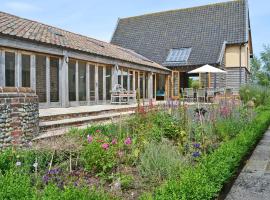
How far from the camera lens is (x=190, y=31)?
2508cm

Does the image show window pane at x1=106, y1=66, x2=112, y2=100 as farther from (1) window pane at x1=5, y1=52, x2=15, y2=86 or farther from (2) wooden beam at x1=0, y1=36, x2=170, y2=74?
(1) window pane at x1=5, y1=52, x2=15, y2=86

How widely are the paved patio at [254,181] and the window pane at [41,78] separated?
Answer: 24.8ft

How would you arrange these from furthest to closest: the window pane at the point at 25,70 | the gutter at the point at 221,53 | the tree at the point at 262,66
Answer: the tree at the point at 262,66 < the gutter at the point at 221,53 < the window pane at the point at 25,70

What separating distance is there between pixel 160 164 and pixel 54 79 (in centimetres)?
848

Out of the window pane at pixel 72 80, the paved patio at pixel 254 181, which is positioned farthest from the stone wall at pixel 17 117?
the window pane at pixel 72 80

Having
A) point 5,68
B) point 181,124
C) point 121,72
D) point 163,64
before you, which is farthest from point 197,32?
point 181,124

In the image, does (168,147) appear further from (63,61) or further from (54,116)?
(63,61)

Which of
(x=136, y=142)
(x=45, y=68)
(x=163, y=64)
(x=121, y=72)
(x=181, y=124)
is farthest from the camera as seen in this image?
(x=163, y=64)

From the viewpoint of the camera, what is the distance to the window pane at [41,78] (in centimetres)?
1099

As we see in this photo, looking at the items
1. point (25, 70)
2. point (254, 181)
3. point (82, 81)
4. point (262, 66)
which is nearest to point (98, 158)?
point (254, 181)

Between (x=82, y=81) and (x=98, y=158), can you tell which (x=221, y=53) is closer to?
(x=82, y=81)

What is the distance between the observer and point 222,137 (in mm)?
6898

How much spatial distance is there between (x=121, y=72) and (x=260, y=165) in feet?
39.1

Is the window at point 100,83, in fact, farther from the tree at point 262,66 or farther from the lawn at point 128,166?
the tree at point 262,66
